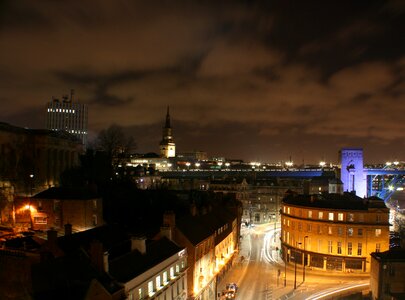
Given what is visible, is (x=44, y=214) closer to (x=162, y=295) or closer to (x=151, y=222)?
(x=151, y=222)

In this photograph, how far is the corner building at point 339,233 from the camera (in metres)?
49.2

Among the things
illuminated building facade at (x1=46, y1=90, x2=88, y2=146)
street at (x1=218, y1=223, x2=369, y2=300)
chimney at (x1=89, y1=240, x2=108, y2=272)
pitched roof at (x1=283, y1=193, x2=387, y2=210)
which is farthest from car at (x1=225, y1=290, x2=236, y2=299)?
illuminated building facade at (x1=46, y1=90, x2=88, y2=146)

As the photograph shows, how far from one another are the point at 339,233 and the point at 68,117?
6401 inches

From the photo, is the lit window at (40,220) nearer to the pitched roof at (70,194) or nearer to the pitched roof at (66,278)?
the pitched roof at (70,194)

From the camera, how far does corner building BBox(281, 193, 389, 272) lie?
4919 cm

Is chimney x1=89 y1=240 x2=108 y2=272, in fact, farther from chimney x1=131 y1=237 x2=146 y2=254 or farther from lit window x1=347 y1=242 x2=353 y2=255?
lit window x1=347 y1=242 x2=353 y2=255

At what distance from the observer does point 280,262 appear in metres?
53.7

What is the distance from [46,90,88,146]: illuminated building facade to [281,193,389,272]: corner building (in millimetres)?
147340

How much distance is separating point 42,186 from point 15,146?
28.8 feet

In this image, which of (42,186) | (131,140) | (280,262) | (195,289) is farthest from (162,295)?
(131,140)

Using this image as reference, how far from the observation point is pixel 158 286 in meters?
28.7

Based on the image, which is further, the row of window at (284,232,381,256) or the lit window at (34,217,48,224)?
the row of window at (284,232,381,256)

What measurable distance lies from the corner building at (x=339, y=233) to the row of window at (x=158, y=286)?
2325cm

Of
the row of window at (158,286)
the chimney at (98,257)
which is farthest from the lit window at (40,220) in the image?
the chimney at (98,257)
